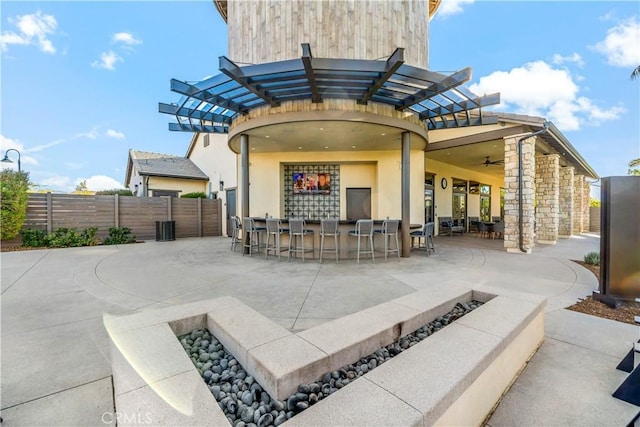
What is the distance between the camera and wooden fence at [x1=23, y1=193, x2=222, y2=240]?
27.6 feet

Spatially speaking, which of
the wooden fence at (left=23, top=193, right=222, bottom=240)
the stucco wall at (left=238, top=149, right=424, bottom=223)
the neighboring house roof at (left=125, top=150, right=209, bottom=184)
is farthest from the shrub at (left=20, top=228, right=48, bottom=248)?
the stucco wall at (left=238, top=149, right=424, bottom=223)

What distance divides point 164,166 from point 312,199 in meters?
9.77

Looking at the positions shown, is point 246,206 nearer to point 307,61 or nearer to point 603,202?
point 307,61

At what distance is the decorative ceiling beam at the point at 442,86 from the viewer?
4463 millimetres

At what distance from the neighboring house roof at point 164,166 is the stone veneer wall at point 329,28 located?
9852 mm

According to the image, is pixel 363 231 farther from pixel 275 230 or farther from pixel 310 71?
pixel 310 71

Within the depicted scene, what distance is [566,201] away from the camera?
1145 centimetres

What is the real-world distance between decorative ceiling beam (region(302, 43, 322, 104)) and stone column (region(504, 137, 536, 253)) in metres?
5.82

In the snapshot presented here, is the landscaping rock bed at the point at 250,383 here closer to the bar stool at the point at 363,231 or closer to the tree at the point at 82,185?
the bar stool at the point at 363,231

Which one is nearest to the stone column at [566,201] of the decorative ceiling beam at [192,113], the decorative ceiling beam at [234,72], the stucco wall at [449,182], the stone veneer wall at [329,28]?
the stucco wall at [449,182]

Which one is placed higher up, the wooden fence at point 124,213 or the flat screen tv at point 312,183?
the flat screen tv at point 312,183

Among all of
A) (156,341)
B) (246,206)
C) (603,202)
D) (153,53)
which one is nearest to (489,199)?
(603,202)

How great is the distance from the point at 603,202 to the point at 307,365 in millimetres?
4336

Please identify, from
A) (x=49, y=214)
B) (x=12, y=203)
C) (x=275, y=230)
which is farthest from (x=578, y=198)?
(x=12, y=203)
